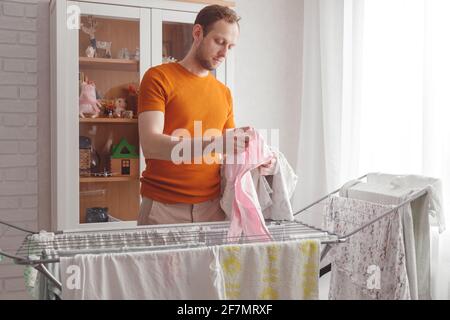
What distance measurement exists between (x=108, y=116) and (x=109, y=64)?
268 millimetres

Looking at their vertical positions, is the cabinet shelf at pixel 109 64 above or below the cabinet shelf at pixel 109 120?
above

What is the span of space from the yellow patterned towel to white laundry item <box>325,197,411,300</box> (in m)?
0.41

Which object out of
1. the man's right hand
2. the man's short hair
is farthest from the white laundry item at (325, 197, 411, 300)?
the man's short hair

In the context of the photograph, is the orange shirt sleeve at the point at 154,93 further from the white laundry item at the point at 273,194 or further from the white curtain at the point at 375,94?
the white curtain at the point at 375,94

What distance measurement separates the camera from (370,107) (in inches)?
104

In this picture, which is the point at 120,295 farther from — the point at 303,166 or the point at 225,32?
the point at 303,166

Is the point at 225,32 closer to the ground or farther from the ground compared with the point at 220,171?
farther from the ground

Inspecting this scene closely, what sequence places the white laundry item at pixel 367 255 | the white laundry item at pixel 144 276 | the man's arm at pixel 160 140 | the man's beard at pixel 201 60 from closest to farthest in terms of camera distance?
the white laundry item at pixel 144 276
the man's arm at pixel 160 140
the white laundry item at pixel 367 255
the man's beard at pixel 201 60

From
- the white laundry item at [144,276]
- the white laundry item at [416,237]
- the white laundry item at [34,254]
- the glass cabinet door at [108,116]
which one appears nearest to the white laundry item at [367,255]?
the white laundry item at [416,237]

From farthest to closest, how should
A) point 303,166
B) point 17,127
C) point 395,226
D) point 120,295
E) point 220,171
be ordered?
point 303,166 → point 17,127 → point 220,171 → point 395,226 → point 120,295

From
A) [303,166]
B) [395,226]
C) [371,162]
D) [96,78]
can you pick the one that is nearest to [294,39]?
[303,166]

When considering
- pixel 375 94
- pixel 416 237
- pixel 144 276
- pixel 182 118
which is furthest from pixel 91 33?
pixel 416 237

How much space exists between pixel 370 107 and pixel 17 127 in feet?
6.09

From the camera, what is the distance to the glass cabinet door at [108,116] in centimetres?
256
